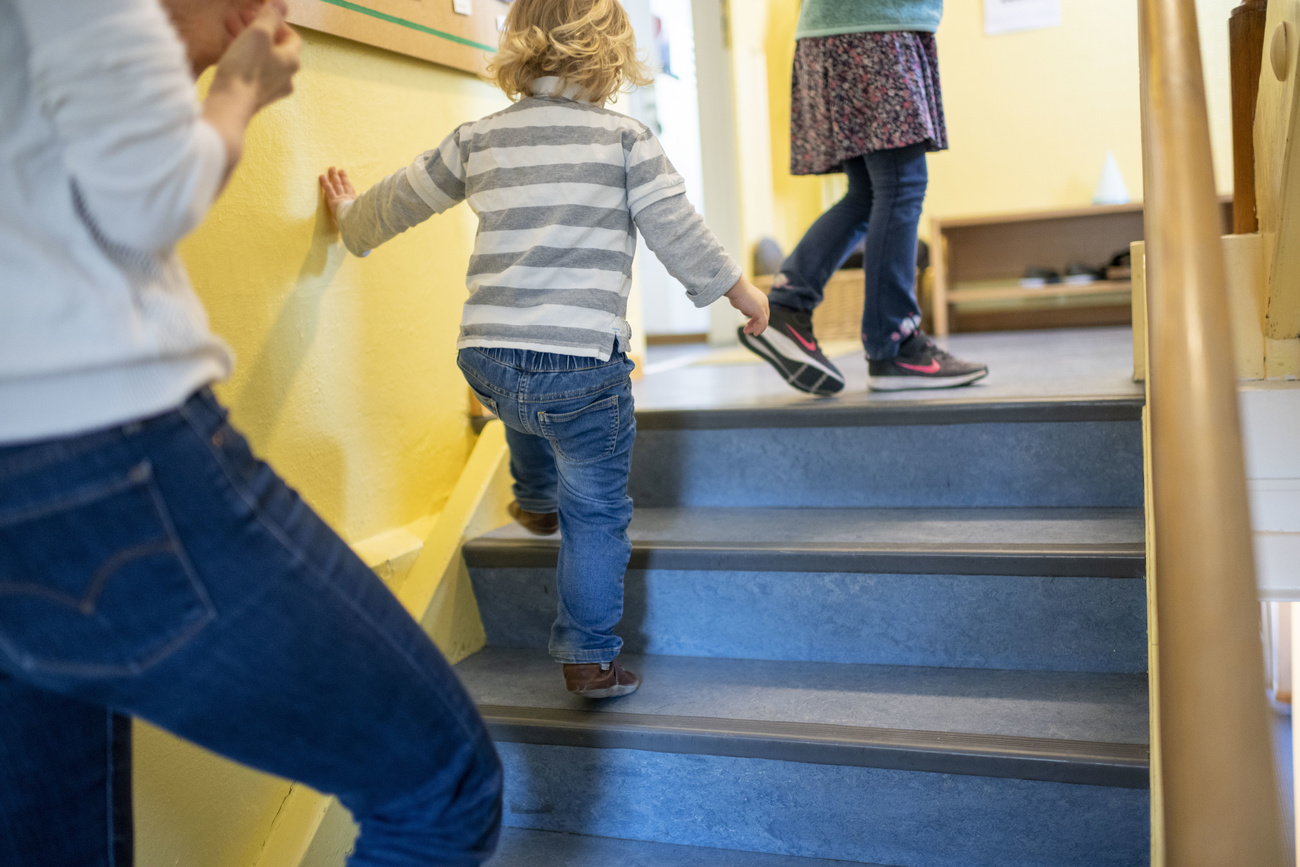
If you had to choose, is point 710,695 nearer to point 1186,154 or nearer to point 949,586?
point 949,586

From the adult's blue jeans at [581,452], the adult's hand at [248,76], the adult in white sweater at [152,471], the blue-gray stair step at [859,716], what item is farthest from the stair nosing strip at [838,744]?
the adult's hand at [248,76]

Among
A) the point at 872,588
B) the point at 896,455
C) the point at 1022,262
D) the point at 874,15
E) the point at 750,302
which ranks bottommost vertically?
the point at 872,588

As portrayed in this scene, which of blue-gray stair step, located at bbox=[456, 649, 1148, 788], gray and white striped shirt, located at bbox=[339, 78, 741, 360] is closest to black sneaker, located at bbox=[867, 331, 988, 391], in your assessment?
blue-gray stair step, located at bbox=[456, 649, 1148, 788]

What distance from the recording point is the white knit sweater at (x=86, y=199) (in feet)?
1.81

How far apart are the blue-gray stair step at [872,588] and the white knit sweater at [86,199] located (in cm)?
113

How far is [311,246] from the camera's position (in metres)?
1.54

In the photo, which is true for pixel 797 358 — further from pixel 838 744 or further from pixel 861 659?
pixel 838 744

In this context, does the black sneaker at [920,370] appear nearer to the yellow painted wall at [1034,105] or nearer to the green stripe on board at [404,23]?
the green stripe on board at [404,23]

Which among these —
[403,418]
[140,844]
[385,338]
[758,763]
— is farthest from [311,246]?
[758,763]

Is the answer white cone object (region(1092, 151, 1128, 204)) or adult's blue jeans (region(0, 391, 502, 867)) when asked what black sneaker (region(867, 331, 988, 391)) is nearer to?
adult's blue jeans (region(0, 391, 502, 867))

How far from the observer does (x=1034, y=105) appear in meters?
4.29

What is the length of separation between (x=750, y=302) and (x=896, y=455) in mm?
545

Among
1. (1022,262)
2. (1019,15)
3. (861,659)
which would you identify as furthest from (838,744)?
(1019,15)

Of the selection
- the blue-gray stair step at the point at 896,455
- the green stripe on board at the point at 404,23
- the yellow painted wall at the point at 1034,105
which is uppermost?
→ the yellow painted wall at the point at 1034,105
